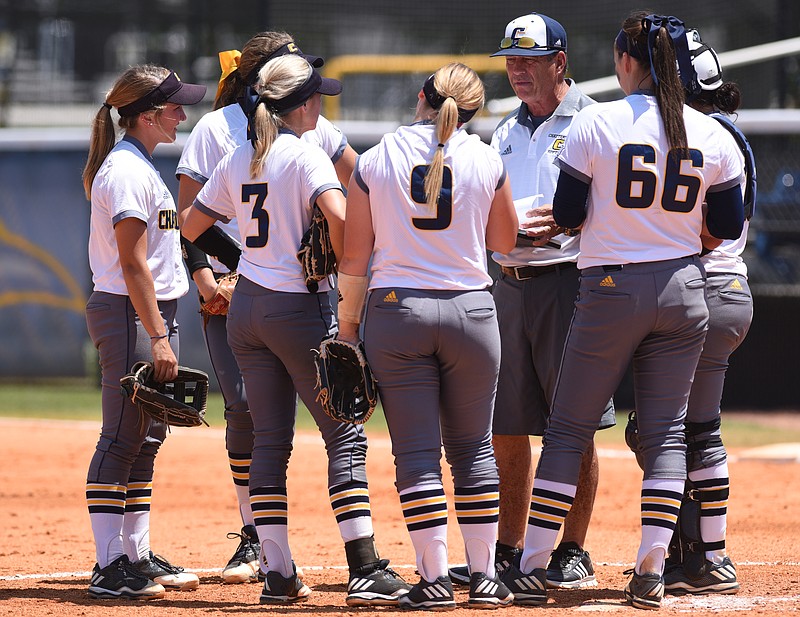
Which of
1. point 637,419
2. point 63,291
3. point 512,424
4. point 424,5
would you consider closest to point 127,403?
point 512,424

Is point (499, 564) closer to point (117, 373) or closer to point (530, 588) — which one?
point (530, 588)

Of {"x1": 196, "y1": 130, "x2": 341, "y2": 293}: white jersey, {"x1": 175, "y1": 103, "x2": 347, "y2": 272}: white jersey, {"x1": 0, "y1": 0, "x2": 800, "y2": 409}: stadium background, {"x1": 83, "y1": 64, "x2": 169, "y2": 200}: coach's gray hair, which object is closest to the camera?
{"x1": 196, "y1": 130, "x2": 341, "y2": 293}: white jersey

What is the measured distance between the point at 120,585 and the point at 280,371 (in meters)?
1.12

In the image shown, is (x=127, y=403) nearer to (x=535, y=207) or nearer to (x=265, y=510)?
(x=265, y=510)

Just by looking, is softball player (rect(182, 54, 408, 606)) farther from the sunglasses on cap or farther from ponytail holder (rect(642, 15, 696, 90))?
ponytail holder (rect(642, 15, 696, 90))

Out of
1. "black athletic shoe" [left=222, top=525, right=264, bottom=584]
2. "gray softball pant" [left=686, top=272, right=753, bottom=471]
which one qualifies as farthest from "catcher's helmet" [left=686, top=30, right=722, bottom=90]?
A: "black athletic shoe" [left=222, top=525, right=264, bottom=584]

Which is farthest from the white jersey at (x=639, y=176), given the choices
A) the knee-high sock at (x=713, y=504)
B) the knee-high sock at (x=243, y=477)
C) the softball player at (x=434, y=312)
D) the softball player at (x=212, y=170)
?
the knee-high sock at (x=243, y=477)

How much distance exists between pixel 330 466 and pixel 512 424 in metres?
0.94

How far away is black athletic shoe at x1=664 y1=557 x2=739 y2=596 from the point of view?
15.1 feet

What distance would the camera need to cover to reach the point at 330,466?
4.39 meters

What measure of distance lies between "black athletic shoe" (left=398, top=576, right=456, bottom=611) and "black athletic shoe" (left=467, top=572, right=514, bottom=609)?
0.28ft

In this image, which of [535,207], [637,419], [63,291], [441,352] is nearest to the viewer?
[441,352]

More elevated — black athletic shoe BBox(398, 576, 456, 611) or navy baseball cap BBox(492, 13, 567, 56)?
navy baseball cap BBox(492, 13, 567, 56)

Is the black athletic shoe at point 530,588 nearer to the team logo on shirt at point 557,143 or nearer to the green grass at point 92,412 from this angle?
the team logo on shirt at point 557,143
